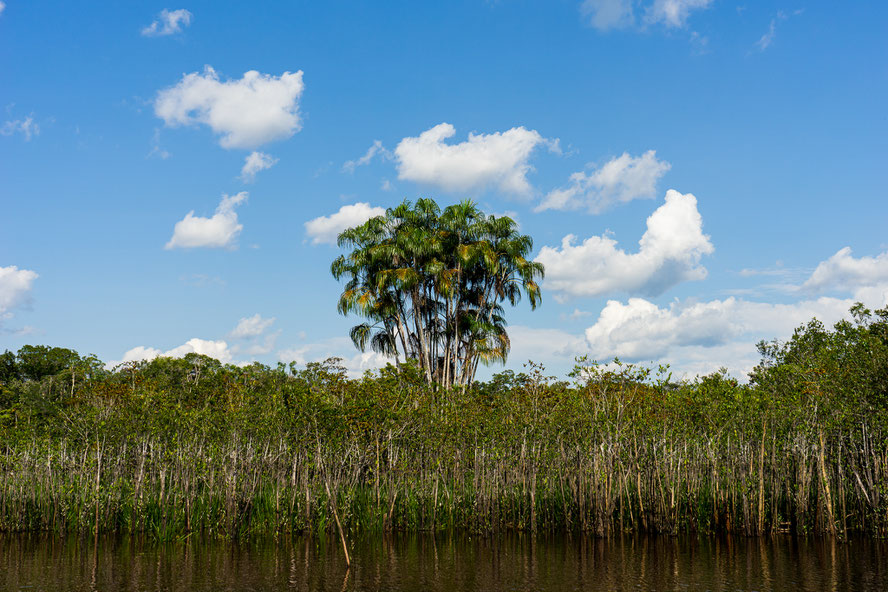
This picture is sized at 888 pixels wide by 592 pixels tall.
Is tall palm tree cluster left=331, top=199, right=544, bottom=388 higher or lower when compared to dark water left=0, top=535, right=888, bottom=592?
higher

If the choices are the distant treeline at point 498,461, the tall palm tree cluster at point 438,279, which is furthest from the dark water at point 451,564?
the tall palm tree cluster at point 438,279

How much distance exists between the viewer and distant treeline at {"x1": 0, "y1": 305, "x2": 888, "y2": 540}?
2033 cm

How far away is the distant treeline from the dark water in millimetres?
1055

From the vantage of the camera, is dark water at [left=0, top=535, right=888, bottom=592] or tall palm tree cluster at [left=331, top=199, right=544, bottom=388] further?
tall palm tree cluster at [left=331, top=199, right=544, bottom=388]

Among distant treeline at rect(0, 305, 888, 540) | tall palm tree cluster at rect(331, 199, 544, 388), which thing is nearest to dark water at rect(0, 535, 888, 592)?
distant treeline at rect(0, 305, 888, 540)

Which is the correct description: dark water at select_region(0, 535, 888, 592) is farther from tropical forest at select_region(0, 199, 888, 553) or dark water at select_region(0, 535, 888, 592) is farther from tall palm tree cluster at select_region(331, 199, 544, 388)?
tall palm tree cluster at select_region(331, 199, 544, 388)

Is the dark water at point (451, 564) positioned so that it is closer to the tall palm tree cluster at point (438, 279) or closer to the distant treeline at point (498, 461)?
the distant treeline at point (498, 461)

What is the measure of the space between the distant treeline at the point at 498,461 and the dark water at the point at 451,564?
1055 millimetres

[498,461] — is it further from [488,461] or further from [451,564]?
[451,564]

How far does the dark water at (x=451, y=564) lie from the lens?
14.4 meters

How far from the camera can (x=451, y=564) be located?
16.9 metres

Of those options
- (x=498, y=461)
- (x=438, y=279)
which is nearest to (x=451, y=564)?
(x=498, y=461)

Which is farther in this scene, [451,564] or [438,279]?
[438,279]

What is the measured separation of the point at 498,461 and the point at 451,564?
5.55 metres
